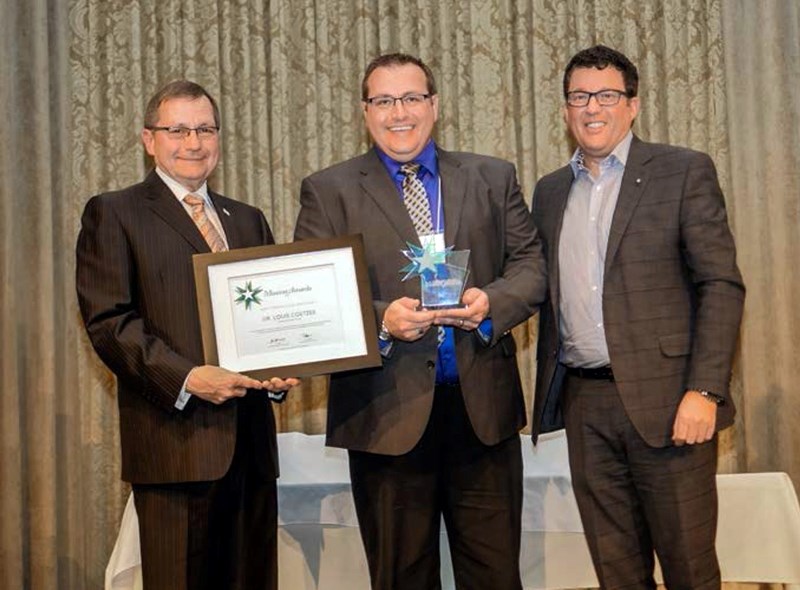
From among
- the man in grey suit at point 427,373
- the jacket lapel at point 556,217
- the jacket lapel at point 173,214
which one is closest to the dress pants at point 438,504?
the man in grey suit at point 427,373

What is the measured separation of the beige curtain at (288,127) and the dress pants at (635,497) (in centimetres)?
184

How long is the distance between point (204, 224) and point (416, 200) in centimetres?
64

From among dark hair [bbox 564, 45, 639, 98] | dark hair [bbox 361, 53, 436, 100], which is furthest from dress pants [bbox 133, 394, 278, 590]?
dark hair [bbox 564, 45, 639, 98]

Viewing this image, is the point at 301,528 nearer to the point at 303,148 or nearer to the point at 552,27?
the point at 303,148

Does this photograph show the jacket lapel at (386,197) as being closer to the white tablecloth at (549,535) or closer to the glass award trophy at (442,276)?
the glass award trophy at (442,276)

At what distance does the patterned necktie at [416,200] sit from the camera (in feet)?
9.00

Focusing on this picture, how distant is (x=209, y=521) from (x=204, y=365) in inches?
17.5

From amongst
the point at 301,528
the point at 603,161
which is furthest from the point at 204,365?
the point at 603,161

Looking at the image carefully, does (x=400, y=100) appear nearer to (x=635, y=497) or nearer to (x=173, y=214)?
(x=173, y=214)

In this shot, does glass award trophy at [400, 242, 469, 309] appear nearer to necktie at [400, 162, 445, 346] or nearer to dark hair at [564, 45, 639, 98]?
necktie at [400, 162, 445, 346]

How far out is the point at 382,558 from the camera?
2.68 m

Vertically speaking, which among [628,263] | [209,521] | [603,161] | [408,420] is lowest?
[209,521]

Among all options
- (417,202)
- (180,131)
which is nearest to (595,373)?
(417,202)

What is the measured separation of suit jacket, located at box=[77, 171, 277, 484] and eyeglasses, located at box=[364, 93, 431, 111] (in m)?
0.66
